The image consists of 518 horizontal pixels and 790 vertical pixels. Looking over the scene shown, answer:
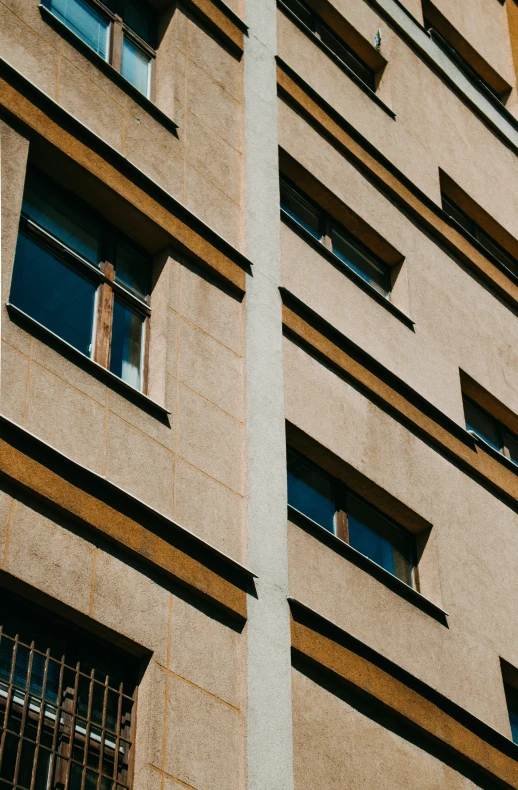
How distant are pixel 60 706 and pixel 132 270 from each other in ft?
17.1

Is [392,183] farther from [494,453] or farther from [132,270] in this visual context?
[132,270]

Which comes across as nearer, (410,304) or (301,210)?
(301,210)

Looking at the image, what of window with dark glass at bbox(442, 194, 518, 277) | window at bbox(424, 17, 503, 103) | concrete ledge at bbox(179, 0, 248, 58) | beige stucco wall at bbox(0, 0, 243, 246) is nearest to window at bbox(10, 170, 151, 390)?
beige stucco wall at bbox(0, 0, 243, 246)

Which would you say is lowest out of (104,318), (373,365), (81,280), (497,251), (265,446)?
(265,446)

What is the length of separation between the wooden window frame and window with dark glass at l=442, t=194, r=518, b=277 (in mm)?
8561

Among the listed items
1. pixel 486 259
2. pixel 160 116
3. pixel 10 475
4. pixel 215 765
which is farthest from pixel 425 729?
pixel 486 259

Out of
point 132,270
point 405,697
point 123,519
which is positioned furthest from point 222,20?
point 405,697

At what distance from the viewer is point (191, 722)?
10.7m

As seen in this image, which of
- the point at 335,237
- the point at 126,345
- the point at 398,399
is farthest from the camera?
the point at 335,237

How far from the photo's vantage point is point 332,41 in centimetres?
2069

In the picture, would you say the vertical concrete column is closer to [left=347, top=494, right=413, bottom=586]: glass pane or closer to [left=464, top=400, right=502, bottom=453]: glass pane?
[left=347, top=494, right=413, bottom=586]: glass pane

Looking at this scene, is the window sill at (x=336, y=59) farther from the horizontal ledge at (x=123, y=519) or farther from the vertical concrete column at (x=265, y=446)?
the horizontal ledge at (x=123, y=519)

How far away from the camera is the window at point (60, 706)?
31.7 feet

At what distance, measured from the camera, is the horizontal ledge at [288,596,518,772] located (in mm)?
12609
